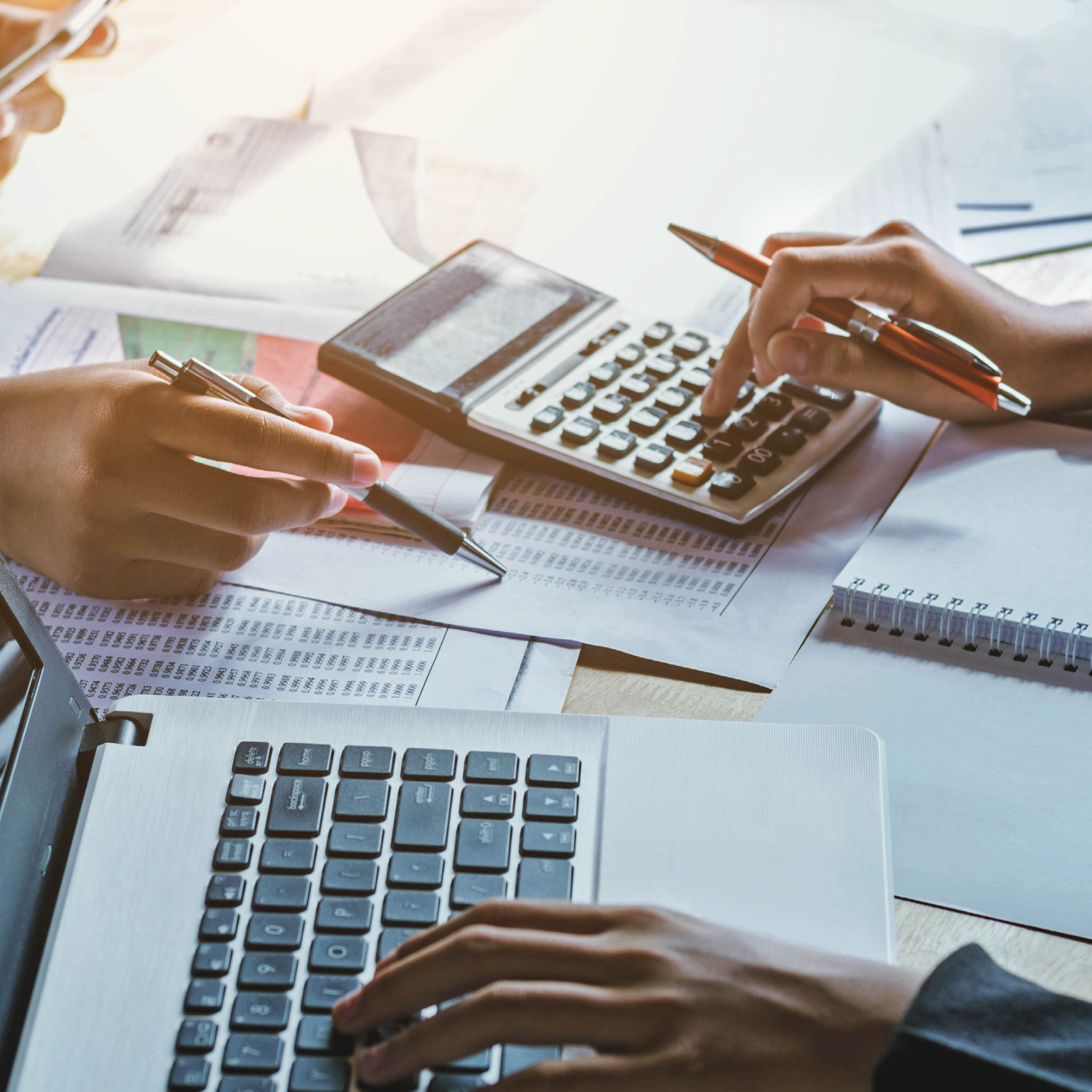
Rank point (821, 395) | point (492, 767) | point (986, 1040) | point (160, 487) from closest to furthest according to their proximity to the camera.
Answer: point (986, 1040), point (492, 767), point (160, 487), point (821, 395)

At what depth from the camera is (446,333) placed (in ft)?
2.23

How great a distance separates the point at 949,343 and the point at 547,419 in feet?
0.71

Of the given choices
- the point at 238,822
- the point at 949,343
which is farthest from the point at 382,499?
the point at 949,343

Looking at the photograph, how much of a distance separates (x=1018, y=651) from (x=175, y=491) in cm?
39

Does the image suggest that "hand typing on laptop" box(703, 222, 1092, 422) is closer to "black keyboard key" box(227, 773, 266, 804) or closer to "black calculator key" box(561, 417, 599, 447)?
"black calculator key" box(561, 417, 599, 447)

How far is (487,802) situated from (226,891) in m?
0.09

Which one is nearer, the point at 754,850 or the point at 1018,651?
the point at 754,850

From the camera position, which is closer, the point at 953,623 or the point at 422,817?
the point at 422,817

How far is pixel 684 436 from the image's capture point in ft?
2.02

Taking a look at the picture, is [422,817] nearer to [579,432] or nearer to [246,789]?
[246,789]

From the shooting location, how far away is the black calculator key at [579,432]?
61 centimetres

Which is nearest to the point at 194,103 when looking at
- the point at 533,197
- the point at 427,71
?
the point at 427,71

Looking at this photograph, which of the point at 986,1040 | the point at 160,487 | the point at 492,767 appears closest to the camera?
the point at 986,1040

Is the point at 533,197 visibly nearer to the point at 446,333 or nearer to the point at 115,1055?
the point at 446,333
